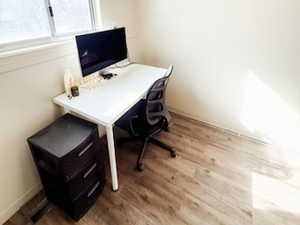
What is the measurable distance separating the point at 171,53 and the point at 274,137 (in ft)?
5.00

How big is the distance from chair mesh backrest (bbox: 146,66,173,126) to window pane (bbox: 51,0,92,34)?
969 mm

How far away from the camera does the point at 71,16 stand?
1803 mm

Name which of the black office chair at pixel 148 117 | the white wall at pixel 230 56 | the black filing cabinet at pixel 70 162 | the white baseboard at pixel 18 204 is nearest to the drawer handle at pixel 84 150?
the black filing cabinet at pixel 70 162

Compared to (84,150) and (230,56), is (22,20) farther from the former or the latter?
(230,56)

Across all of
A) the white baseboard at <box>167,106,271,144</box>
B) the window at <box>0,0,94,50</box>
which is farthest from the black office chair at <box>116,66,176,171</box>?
the window at <box>0,0,94,50</box>

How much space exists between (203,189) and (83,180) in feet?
3.32

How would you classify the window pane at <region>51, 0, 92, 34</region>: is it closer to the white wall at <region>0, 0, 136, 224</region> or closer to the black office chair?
the white wall at <region>0, 0, 136, 224</region>

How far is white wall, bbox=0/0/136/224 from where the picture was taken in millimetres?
1317

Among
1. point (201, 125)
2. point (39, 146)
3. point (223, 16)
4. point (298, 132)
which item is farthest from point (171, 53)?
point (39, 146)

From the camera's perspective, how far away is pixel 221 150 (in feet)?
7.02

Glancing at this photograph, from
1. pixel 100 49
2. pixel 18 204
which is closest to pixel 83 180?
pixel 18 204

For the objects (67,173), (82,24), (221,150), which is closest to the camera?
(67,173)

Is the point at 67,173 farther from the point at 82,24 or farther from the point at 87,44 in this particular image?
the point at 82,24

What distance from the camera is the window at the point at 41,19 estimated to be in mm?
1359
